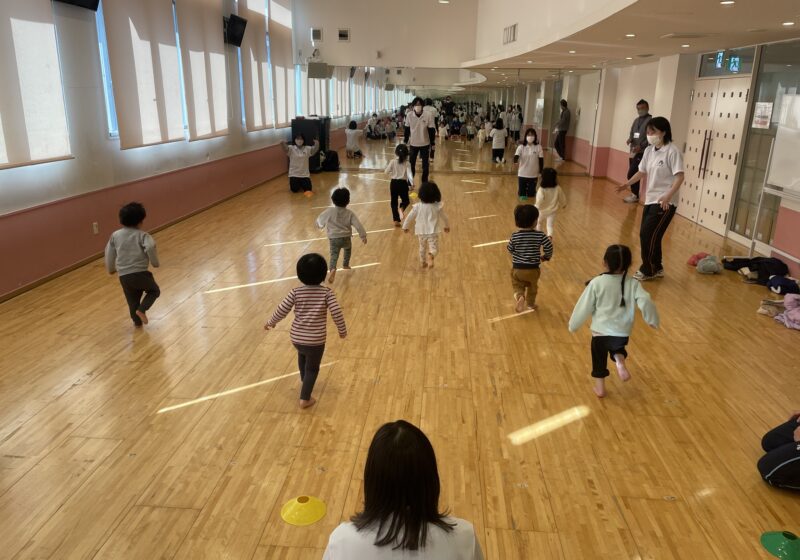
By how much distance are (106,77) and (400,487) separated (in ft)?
25.9

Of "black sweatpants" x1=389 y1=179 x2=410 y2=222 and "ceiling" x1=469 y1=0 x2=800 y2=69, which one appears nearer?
"ceiling" x1=469 y1=0 x2=800 y2=69

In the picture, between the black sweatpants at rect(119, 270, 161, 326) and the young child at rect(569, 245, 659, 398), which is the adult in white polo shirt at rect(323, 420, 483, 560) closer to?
the young child at rect(569, 245, 659, 398)

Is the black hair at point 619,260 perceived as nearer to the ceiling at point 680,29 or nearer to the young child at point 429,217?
the ceiling at point 680,29

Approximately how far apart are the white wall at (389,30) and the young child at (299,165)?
15.2 ft

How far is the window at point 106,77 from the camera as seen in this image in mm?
7363

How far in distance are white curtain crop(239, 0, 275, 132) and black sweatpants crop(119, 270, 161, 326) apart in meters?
8.45

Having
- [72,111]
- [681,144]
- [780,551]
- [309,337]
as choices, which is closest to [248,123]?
[72,111]

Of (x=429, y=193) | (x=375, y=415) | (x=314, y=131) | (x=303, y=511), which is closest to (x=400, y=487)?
(x=303, y=511)

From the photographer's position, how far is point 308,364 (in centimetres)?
381

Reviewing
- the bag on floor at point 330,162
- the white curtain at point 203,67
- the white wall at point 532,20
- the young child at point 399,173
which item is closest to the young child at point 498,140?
the white wall at point 532,20

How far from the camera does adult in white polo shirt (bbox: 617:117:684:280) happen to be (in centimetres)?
624

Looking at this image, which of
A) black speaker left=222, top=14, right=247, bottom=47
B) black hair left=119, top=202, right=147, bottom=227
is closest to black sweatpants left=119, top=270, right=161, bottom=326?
black hair left=119, top=202, right=147, bottom=227

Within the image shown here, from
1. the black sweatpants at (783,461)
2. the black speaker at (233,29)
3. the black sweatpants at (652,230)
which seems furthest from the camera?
→ the black speaker at (233,29)

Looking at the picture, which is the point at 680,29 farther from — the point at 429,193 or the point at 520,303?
the point at 520,303
